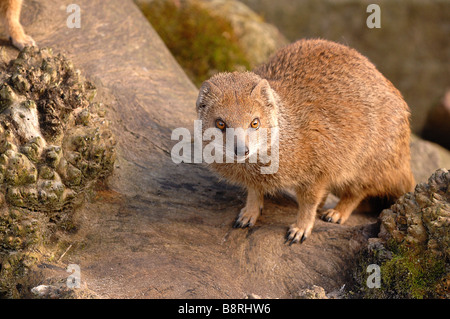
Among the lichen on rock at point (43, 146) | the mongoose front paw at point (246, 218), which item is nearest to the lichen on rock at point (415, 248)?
the mongoose front paw at point (246, 218)

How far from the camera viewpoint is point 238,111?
3.74m

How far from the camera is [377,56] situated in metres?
10.5

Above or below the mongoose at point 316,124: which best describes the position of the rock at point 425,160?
below

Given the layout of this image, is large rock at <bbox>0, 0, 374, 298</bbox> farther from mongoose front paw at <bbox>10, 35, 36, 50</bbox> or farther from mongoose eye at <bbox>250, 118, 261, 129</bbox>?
mongoose eye at <bbox>250, 118, 261, 129</bbox>

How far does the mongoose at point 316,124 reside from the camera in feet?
12.8

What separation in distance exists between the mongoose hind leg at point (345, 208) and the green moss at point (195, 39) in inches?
142

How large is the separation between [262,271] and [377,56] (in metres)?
7.88

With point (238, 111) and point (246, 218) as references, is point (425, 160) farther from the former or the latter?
point (238, 111)

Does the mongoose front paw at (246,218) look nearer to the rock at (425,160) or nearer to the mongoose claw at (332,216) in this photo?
the mongoose claw at (332,216)

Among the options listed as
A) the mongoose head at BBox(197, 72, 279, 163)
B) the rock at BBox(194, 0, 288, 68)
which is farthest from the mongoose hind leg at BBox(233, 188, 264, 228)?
the rock at BBox(194, 0, 288, 68)

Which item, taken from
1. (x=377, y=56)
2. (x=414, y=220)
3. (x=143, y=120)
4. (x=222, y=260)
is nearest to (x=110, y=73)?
(x=143, y=120)

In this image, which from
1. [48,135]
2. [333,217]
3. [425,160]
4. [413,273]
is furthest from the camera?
[425,160]

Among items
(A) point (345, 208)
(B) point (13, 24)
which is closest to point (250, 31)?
(B) point (13, 24)

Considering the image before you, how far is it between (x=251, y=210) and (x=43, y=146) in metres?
1.80
